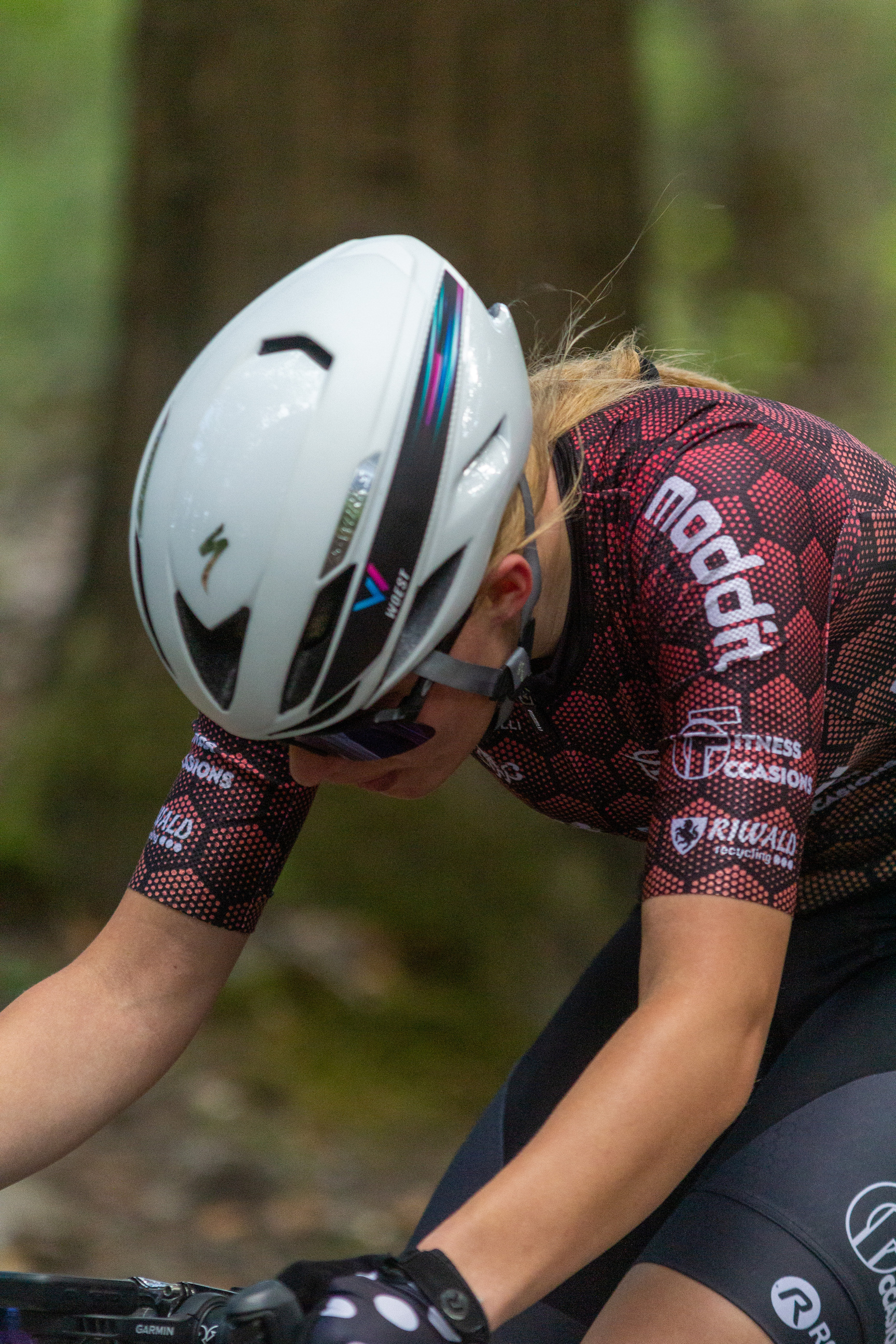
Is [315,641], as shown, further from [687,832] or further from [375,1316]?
[375,1316]

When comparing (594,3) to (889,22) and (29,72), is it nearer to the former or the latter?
(29,72)

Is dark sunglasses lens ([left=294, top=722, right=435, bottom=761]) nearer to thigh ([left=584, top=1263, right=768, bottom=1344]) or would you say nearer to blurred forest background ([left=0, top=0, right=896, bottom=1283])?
thigh ([left=584, top=1263, right=768, bottom=1344])

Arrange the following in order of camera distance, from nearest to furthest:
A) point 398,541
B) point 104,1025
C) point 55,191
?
point 398,541 → point 104,1025 → point 55,191

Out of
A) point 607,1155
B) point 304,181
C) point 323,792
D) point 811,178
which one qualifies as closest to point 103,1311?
point 607,1155

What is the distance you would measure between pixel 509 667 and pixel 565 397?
20.4 inches

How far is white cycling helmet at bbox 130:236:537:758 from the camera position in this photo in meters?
1.61

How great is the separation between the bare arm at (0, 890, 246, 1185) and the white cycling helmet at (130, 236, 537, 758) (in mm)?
475

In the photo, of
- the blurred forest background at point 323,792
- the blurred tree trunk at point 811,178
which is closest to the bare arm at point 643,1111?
the blurred forest background at point 323,792

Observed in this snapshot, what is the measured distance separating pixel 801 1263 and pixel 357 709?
3.01 ft

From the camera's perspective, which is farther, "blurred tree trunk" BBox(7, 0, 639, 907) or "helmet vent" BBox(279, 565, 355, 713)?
"blurred tree trunk" BBox(7, 0, 639, 907)

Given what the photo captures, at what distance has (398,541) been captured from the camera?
1648 mm

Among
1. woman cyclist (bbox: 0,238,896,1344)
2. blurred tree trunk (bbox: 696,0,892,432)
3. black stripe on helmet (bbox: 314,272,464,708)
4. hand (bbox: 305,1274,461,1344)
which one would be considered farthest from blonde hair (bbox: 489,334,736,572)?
blurred tree trunk (bbox: 696,0,892,432)

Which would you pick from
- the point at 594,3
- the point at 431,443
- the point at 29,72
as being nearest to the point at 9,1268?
the point at 431,443

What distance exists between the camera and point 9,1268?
3.48 metres
